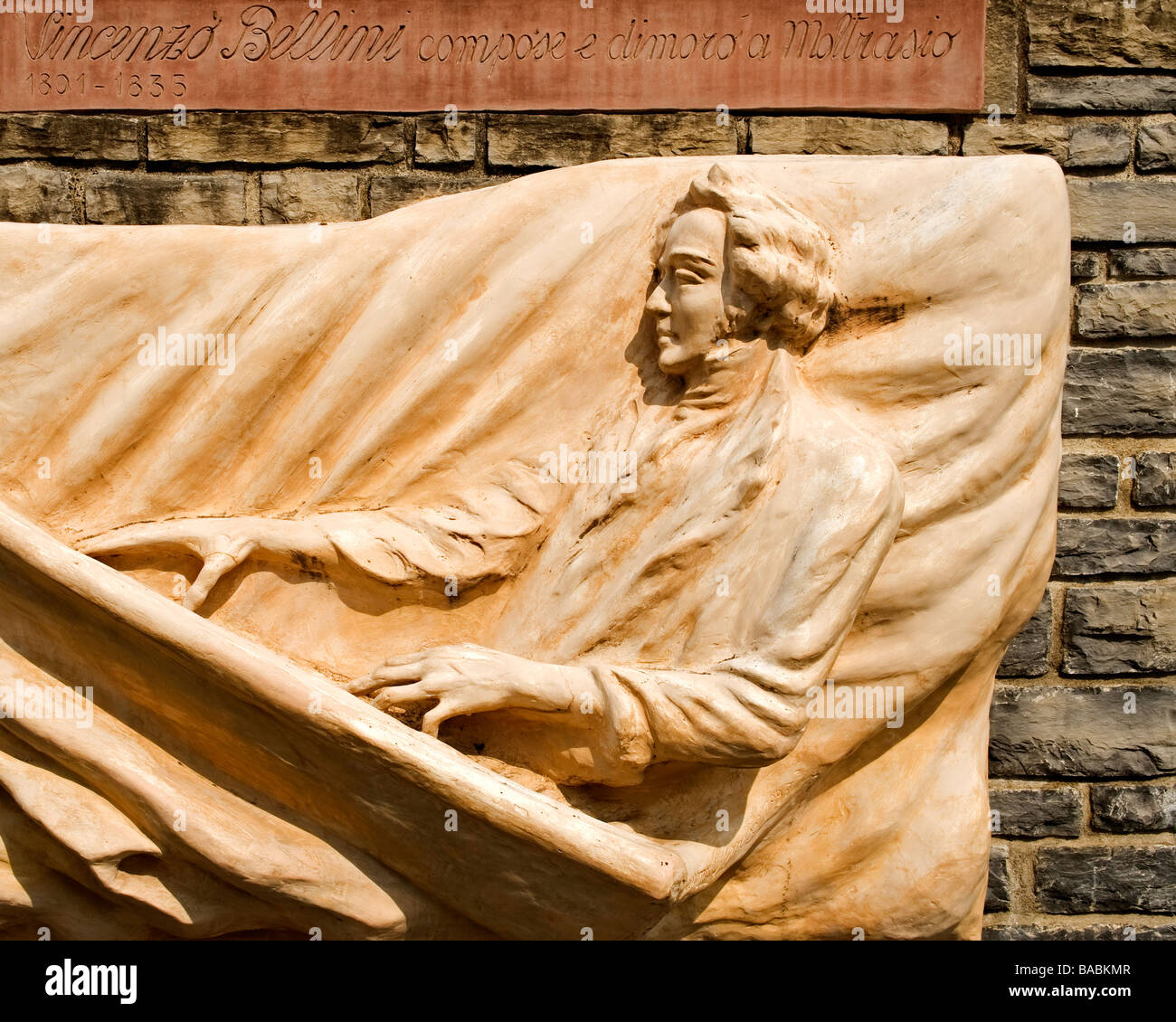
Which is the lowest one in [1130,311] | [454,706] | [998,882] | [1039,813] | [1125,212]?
[998,882]

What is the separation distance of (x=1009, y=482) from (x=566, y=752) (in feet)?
3.61

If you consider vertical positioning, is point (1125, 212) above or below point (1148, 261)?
above

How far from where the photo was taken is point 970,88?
383 centimetres

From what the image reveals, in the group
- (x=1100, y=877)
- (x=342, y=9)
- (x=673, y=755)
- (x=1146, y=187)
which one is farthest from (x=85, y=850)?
(x=1146, y=187)

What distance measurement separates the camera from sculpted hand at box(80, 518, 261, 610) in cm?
294

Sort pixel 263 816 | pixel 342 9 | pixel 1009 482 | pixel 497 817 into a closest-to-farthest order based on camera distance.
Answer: pixel 497 817
pixel 263 816
pixel 1009 482
pixel 342 9

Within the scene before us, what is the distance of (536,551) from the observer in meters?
3.04

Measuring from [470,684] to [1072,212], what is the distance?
7.38 ft

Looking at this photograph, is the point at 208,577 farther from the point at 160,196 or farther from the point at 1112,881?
the point at 1112,881

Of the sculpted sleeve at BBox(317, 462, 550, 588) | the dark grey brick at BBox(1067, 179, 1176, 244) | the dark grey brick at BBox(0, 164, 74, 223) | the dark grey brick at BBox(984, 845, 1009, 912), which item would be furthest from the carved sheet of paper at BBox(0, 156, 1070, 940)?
the dark grey brick at BBox(1067, 179, 1176, 244)

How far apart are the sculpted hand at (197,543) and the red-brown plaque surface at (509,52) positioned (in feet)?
4.52

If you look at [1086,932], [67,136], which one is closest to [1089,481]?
[1086,932]

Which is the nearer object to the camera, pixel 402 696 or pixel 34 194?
pixel 402 696

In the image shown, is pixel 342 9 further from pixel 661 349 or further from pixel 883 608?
pixel 883 608
